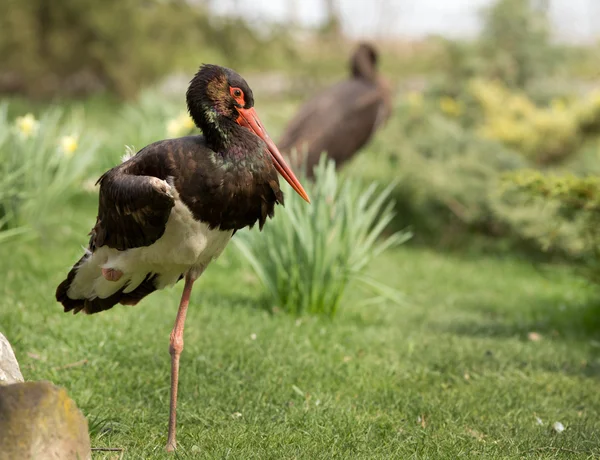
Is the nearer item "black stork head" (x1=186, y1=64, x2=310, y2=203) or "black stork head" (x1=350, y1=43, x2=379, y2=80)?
"black stork head" (x1=186, y1=64, x2=310, y2=203)

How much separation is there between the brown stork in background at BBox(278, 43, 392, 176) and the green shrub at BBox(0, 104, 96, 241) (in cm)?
175

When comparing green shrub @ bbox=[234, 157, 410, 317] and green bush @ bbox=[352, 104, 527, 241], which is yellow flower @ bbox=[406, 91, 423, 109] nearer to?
green bush @ bbox=[352, 104, 527, 241]

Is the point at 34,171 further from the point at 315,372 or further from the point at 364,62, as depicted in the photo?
the point at 364,62

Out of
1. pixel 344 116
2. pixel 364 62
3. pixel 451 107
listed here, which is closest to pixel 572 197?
pixel 344 116

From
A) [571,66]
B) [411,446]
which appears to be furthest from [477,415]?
[571,66]

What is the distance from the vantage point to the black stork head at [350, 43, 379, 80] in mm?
7154

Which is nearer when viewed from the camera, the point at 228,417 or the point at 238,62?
the point at 228,417

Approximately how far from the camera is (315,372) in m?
3.76

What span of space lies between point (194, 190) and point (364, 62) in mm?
4804

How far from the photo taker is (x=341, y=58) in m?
16.3

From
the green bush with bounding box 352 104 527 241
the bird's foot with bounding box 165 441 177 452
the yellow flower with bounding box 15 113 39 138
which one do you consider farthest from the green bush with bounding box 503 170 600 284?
the yellow flower with bounding box 15 113 39 138

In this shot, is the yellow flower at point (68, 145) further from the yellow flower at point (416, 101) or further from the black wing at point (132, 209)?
the yellow flower at point (416, 101)

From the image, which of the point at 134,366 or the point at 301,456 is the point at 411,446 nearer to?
the point at 301,456

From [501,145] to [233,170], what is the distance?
562cm
